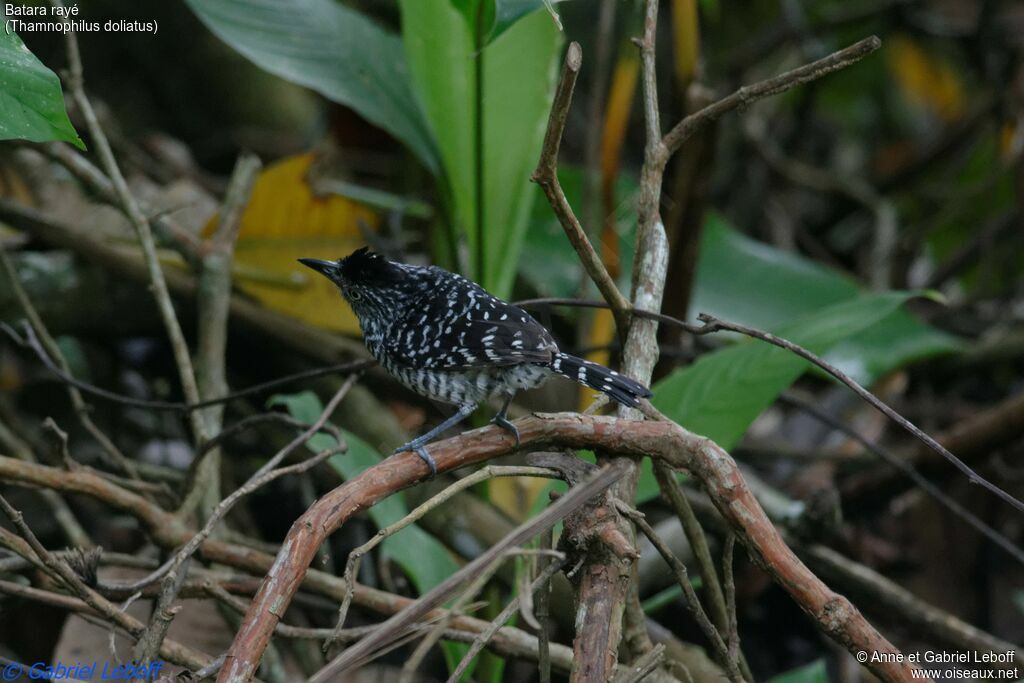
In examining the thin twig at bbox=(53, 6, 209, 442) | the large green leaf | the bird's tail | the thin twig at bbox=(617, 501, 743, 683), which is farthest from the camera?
the large green leaf

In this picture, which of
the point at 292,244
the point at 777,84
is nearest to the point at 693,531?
the point at 777,84

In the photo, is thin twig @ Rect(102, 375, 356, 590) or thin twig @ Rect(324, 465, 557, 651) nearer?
thin twig @ Rect(324, 465, 557, 651)

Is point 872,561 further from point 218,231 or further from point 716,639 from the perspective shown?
point 218,231

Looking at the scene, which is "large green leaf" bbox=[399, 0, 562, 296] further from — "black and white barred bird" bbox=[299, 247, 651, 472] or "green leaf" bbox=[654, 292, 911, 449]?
"green leaf" bbox=[654, 292, 911, 449]

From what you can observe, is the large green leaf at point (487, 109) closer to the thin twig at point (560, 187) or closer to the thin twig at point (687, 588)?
the thin twig at point (560, 187)

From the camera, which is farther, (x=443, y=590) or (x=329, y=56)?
(x=329, y=56)

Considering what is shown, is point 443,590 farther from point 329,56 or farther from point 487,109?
point 329,56

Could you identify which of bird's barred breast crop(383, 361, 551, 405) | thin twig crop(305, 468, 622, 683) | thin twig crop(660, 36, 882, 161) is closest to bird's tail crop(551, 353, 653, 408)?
bird's barred breast crop(383, 361, 551, 405)
